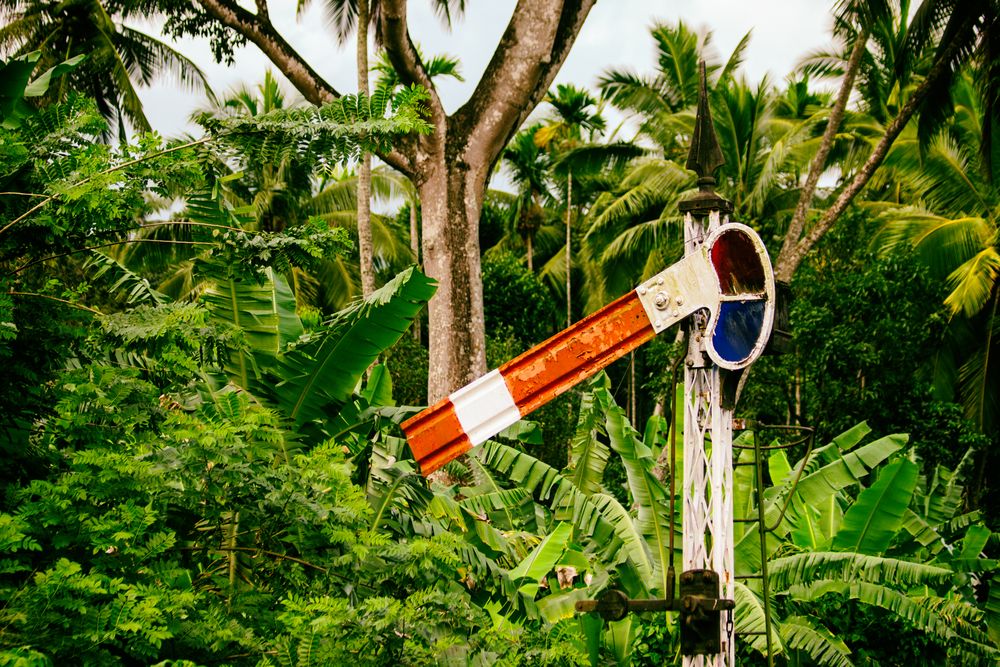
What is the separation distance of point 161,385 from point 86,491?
90 centimetres

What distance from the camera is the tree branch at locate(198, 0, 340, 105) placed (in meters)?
9.78

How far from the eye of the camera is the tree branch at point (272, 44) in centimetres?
978

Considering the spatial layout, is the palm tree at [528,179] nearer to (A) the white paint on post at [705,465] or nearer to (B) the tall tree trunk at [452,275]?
(B) the tall tree trunk at [452,275]

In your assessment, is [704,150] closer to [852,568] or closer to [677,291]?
[677,291]

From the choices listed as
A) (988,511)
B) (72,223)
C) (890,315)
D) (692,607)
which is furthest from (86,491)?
(988,511)

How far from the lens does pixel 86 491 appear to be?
3.82 metres

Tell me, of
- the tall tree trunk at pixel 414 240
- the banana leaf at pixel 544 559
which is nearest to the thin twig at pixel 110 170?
the banana leaf at pixel 544 559

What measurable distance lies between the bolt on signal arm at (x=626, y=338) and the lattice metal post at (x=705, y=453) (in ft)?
0.34

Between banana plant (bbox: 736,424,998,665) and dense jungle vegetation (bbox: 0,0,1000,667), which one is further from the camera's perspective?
banana plant (bbox: 736,424,998,665)

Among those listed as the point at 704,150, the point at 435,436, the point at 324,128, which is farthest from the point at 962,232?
the point at 435,436

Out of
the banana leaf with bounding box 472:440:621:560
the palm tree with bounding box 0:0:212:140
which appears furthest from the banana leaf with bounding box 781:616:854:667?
the palm tree with bounding box 0:0:212:140

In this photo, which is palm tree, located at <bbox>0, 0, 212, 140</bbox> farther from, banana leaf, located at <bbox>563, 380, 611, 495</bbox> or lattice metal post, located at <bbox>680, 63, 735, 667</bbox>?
lattice metal post, located at <bbox>680, 63, 735, 667</bbox>

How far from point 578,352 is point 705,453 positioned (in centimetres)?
69

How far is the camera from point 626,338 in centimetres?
373
